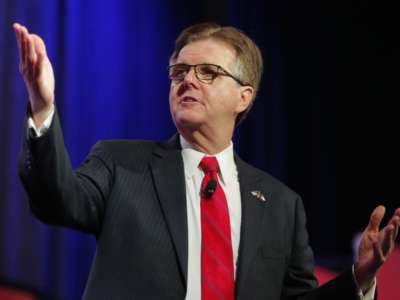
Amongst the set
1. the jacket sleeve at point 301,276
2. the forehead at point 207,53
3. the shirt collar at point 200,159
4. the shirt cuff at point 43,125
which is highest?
the forehead at point 207,53

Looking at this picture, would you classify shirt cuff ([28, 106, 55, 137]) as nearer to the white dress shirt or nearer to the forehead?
the white dress shirt

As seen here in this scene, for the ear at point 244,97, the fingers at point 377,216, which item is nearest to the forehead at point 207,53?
the ear at point 244,97

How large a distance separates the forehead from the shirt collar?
0.24 meters

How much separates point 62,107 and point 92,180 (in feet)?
4.88

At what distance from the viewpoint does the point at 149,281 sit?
1.52 m

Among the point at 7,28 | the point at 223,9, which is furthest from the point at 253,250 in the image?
the point at 223,9

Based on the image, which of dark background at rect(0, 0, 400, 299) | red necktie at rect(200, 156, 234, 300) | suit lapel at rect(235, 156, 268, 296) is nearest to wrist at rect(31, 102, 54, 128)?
red necktie at rect(200, 156, 234, 300)

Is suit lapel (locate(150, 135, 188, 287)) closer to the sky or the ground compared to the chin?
closer to the ground

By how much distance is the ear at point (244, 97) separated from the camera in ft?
6.53

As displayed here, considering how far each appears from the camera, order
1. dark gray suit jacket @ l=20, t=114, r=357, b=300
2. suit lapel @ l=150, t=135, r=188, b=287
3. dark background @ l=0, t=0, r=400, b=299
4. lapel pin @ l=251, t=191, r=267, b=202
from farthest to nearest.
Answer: dark background @ l=0, t=0, r=400, b=299
lapel pin @ l=251, t=191, r=267, b=202
suit lapel @ l=150, t=135, r=188, b=287
dark gray suit jacket @ l=20, t=114, r=357, b=300

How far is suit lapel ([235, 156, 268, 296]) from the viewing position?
1.64 meters

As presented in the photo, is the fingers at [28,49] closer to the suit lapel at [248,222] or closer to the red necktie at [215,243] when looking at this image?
the red necktie at [215,243]

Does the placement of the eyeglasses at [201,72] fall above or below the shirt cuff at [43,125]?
above

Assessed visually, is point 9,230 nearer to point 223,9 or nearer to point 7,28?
point 7,28
